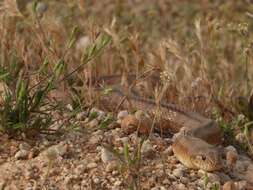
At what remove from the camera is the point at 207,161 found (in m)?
4.23

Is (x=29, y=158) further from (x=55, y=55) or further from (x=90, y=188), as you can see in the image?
(x=55, y=55)

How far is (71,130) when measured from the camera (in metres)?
4.40

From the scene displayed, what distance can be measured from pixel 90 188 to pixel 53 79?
791mm

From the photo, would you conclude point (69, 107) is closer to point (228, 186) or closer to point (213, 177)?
point (213, 177)

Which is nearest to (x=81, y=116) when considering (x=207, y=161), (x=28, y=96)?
(x=28, y=96)

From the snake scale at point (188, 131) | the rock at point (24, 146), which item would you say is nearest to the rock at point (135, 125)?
the snake scale at point (188, 131)

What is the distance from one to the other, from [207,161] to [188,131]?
0.75 meters

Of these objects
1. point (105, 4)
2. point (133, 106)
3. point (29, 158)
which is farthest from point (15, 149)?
point (105, 4)

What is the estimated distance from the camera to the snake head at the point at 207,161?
423cm

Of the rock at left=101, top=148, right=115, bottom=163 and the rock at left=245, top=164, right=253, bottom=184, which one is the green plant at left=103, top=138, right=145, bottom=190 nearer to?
the rock at left=101, top=148, right=115, bottom=163

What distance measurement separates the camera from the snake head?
4.23 meters

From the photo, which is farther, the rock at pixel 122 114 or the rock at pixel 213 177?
the rock at pixel 122 114

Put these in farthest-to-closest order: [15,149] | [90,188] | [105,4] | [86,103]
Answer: [105,4], [86,103], [15,149], [90,188]

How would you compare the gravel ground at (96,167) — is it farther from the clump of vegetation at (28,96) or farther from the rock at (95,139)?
the clump of vegetation at (28,96)
